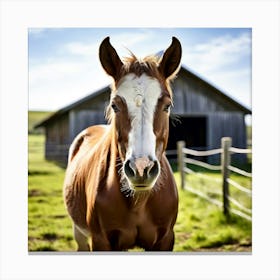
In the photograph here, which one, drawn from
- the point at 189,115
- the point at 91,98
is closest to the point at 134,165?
the point at 91,98

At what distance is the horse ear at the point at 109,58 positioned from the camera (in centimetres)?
205

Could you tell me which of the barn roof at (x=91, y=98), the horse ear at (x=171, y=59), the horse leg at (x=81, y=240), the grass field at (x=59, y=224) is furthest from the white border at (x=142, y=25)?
the horse ear at (x=171, y=59)

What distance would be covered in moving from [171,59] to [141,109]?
374mm

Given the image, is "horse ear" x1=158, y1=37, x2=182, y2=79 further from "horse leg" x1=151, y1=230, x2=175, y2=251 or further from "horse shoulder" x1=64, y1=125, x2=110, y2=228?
"horse leg" x1=151, y1=230, x2=175, y2=251

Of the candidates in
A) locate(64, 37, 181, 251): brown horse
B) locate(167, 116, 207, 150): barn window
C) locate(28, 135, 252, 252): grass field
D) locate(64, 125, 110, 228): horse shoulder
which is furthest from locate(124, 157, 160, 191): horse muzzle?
locate(167, 116, 207, 150): barn window

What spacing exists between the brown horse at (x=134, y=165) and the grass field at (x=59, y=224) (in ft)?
2.39

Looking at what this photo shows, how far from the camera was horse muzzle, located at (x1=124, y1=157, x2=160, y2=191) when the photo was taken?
1744 mm

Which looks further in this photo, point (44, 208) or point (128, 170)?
point (44, 208)

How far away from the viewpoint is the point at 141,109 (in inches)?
72.5

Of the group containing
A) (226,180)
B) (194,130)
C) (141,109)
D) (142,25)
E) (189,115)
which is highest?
(142,25)

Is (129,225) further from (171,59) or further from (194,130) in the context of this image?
(194,130)

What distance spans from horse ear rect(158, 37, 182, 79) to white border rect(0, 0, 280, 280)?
→ 66 cm
